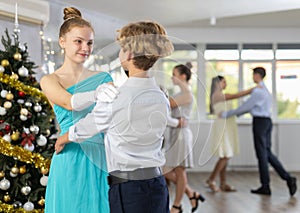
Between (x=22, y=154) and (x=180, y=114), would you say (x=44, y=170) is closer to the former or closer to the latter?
(x=22, y=154)

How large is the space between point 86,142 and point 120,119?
34cm

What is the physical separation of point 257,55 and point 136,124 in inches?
345

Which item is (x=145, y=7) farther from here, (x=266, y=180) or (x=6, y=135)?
(x=6, y=135)

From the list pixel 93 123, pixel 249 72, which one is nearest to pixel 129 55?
pixel 93 123

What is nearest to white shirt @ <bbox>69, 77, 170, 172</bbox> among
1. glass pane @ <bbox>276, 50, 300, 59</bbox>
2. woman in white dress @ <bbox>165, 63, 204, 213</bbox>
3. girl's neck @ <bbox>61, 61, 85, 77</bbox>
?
woman in white dress @ <bbox>165, 63, 204, 213</bbox>

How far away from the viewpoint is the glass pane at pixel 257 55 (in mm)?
10531

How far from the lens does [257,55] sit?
1054 cm

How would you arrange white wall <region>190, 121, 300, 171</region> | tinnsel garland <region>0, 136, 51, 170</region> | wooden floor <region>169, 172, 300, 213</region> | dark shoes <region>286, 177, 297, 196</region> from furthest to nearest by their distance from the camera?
white wall <region>190, 121, 300, 171</region> < dark shoes <region>286, 177, 297, 196</region> < wooden floor <region>169, 172, 300, 213</region> < tinnsel garland <region>0, 136, 51, 170</region>

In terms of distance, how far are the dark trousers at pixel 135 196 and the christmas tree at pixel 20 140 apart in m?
2.11

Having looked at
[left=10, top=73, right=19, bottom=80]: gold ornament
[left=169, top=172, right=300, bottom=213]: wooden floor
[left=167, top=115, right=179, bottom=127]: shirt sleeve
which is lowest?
[left=169, top=172, right=300, bottom=213]: wooden floor

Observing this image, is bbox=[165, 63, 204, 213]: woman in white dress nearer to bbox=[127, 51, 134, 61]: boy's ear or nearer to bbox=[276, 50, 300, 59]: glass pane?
bbox=[127, 51, 134, 61]: boy's ear

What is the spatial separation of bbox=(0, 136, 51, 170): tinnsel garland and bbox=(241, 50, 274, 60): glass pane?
6876 millimetres

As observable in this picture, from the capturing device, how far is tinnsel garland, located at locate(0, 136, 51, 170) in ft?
13.6

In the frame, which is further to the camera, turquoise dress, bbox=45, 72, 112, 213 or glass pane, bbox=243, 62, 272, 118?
glass pane, bbox=243, 62, 272, 118
